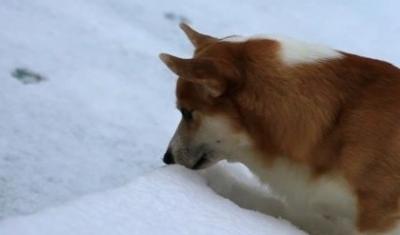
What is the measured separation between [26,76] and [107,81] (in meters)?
0.28

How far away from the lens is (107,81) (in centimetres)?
262

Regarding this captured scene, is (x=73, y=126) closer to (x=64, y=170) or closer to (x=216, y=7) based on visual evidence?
(x=64, y=170)

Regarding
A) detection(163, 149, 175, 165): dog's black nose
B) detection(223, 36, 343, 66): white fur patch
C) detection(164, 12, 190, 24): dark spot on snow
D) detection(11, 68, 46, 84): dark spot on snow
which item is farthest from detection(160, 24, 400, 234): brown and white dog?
detection(164, 12, 190, 24): dark spot on snow

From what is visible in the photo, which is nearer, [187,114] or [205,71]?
[205,71]

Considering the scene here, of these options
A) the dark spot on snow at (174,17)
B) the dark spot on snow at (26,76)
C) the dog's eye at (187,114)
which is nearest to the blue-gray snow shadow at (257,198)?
the dog's eye at (187,114)

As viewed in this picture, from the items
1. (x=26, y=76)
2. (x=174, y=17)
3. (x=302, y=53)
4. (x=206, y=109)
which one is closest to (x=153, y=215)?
(x=206, y=109)

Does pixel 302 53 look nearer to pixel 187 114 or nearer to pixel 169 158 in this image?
pixel 187 114

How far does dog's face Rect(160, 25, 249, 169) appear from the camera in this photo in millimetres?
1570

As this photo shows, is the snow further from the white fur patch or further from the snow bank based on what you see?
the white fur patch

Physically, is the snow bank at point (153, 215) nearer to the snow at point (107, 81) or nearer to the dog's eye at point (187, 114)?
the snow at point (107, 81)

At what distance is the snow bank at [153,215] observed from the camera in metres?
1.32

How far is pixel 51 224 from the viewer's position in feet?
4.32

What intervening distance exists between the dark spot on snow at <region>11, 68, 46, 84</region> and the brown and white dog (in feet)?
3.09

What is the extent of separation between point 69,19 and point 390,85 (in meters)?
1.59
